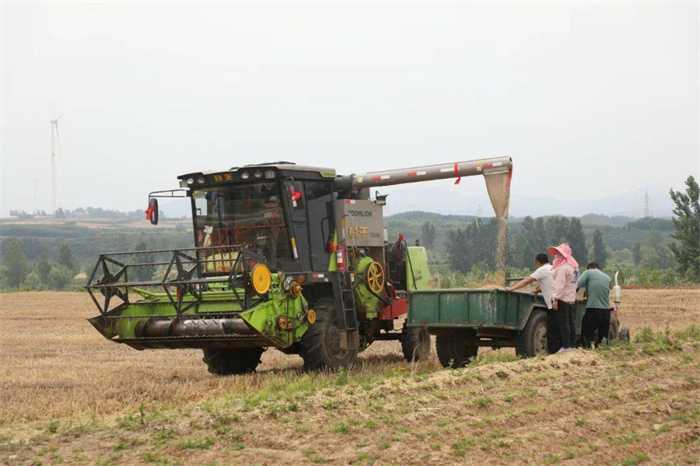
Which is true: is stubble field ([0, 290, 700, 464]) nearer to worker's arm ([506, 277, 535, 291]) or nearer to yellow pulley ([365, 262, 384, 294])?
worker's arm ([506, 277, 535, 291])

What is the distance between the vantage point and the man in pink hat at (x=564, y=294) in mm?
13695

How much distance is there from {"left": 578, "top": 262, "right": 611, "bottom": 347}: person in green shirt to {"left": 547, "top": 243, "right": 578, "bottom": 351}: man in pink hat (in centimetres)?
42

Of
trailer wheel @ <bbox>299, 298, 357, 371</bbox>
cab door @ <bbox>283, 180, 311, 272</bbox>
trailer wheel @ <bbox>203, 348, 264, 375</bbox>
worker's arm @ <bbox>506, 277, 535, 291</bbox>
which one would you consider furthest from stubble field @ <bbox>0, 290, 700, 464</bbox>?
cab door @ <bbox>283, 180, 311, 272</bbox>

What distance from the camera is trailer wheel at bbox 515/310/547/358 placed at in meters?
13.8

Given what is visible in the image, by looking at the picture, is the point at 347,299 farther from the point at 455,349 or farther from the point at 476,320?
the point at 476,320

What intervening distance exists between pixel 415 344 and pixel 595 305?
288 cm

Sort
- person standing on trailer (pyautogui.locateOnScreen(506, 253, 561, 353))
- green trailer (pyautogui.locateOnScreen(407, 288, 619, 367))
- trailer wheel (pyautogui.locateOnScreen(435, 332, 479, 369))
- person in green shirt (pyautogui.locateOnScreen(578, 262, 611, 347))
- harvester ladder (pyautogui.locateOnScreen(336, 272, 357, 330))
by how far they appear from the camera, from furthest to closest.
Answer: harvester ladder (pyautogui.locateOnScreen(336, 272, 357, 330)) → trailer wheel (pyautogui.locateOnScreen(435, 332, 479, 369)) → person in green shirt (pyautogui.locateOnScreen(578, 262, 611, 347)) → person standing on trailer (pyautogui.locateOnScreen(506, 253, 561, 353)) → green trailer (pyautogui.locateOnScreen(407, 288, 619, 367))

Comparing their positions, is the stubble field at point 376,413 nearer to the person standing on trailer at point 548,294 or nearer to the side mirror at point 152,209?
the person standing on trailer at point 548,294

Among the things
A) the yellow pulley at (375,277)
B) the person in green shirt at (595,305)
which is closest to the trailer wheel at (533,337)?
the person in green shirt at (595,305)

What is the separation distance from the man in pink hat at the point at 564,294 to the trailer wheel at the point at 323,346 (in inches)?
119

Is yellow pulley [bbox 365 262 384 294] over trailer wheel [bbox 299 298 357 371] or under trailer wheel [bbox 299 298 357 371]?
over

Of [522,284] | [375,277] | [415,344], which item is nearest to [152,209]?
[375,277]

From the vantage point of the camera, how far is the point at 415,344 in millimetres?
15602

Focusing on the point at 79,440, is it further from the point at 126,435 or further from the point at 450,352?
the point at 450,352
